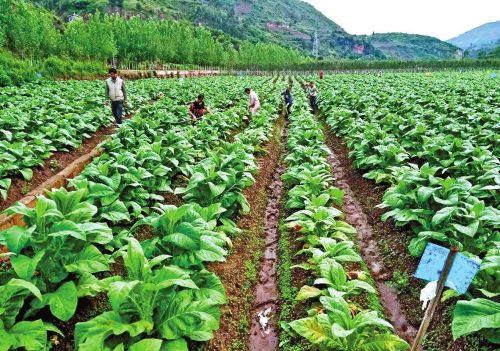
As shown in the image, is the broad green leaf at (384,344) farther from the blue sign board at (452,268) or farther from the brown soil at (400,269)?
the blue sign board at (452,268)

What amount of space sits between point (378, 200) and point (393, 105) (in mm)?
10606

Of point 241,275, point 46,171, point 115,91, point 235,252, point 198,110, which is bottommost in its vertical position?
point 241,275

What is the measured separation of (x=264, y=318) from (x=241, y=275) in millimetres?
748

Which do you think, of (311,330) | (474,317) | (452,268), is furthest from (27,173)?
(474,317)

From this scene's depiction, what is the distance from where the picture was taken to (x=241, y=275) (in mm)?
4910

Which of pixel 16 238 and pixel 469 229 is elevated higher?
pixel 16 238

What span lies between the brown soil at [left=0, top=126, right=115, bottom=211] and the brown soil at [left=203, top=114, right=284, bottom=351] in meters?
4.35

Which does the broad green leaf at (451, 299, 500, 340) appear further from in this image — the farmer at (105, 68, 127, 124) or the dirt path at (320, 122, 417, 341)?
the farmer at (105, 68, 127, 124)

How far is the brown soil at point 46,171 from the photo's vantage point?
6.91m

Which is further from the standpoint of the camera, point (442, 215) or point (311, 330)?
point (442, 215)

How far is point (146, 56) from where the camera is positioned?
2170 inches

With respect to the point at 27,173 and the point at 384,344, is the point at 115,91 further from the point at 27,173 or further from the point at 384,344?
the point at 384,344

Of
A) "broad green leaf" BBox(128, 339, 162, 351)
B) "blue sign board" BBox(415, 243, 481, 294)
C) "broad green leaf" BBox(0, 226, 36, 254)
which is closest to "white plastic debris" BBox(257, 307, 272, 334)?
"broad green leaf" BBox(128, 339, 162, 351)

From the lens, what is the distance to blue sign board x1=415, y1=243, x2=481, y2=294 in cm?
235
